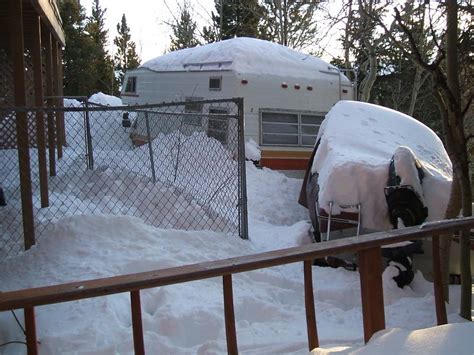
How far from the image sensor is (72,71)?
100 ft

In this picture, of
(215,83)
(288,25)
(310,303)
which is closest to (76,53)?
(288,25)

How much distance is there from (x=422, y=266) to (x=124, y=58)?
1712 inches

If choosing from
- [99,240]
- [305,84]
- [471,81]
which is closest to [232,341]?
[99,240]

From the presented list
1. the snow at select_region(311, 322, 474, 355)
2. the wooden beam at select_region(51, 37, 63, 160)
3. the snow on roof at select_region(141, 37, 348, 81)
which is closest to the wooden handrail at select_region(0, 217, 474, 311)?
the snow at select_region(311, 322, 474, 355)

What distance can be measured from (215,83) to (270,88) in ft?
4.23

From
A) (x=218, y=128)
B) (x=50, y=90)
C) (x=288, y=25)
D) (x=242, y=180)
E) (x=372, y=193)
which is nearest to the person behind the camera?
(x=372, y=193)

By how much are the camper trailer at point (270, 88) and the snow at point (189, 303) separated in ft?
19.0

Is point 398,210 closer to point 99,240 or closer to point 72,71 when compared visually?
point 99,240

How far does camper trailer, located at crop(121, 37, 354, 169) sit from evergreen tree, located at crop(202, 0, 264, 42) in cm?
1473

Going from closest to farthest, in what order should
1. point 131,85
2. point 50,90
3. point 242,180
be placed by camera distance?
1. point 242,180
2. point 50,90
3. point 131,85

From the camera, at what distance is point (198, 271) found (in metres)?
2.30

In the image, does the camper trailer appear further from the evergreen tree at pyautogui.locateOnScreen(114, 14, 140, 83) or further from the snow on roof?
the evergreen tree at pyautogui.locateOnScreen(114, 14, 140, 83)

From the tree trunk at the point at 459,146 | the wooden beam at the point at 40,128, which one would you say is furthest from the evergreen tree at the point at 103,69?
the tree trunk at the point at 459,146

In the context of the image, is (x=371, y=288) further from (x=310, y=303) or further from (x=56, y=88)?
(x=56, y=88)
